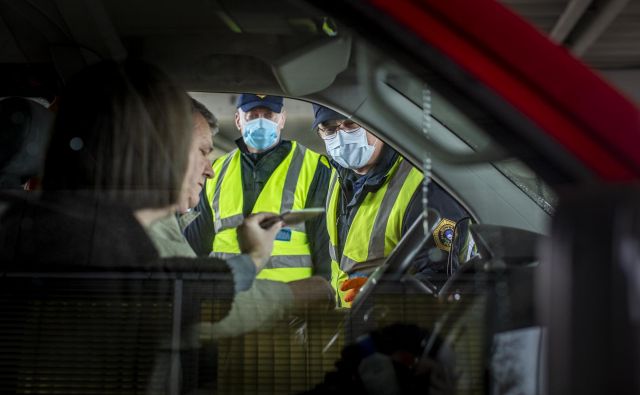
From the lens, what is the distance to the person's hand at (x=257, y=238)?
1575 millimetres

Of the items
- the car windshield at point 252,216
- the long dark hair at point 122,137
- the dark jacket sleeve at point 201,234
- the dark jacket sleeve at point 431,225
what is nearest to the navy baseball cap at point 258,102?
the car windshield at point 252,216

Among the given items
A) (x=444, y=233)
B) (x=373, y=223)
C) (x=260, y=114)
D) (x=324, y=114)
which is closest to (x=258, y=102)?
(x=260, y=114)

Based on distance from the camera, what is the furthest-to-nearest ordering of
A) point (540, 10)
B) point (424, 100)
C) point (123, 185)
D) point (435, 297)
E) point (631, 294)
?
point (540, 10) → point (123, 185) → point (435, 297) → point (424, 100) → point (631, 294)

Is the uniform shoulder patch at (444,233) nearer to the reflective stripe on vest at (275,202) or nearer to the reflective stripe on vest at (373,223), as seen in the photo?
the reflective stripe on vest at (373,223)

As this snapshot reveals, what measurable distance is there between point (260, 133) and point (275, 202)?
0.15 metres

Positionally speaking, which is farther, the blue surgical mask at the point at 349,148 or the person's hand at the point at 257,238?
the blue surgical mask at the point at 349,148

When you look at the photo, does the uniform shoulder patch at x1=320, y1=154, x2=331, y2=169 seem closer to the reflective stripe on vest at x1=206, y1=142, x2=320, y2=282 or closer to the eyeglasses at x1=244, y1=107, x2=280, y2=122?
the reflective stripe on vest at x1=206, y1=142, x2=320, y2=282

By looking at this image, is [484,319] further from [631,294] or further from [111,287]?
[111,287]

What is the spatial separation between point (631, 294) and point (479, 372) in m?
0.52

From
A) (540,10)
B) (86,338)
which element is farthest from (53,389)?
(540,10)

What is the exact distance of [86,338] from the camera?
158cm

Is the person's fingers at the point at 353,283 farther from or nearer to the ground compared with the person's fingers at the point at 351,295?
farther from the ground

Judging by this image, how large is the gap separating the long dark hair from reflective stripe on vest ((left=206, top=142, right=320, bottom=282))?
96 mm

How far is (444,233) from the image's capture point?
1673 millimetres
